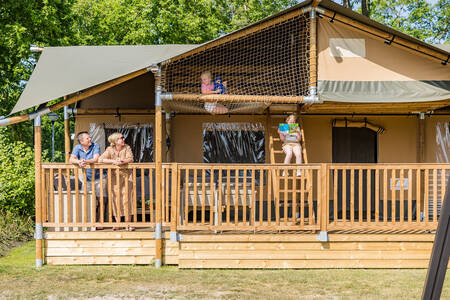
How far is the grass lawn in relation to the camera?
17.6 ft

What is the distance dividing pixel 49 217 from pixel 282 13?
4.41 metres

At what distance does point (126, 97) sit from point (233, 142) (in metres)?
2.32

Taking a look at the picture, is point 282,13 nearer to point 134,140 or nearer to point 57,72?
point 57,72

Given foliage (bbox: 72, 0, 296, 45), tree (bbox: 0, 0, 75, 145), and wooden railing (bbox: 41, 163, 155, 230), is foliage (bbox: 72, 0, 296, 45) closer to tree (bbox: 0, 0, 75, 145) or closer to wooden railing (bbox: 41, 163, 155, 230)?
tree (bbox: 0, 0, 75, 145)

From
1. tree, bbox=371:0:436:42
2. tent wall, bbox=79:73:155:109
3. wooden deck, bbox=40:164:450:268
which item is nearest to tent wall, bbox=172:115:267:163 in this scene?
tent wall, bbox=79:73:155:109

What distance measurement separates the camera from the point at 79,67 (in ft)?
25.3

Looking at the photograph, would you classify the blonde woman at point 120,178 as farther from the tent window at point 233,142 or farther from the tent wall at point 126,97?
the tent window at point 233,142

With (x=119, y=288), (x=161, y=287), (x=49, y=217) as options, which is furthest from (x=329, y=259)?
(x=49, y=217)

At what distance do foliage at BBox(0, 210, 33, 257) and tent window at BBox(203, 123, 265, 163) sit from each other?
3.74 m

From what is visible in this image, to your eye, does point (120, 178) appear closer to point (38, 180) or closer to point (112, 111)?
point (38, 180)

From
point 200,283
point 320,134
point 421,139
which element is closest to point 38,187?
point 200,283

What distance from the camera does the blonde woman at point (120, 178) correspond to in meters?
6.66

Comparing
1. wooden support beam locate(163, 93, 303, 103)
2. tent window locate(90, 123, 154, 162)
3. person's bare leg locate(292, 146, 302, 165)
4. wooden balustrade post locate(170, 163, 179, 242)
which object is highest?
wooden support beam locate(163, 93, 303, 103)

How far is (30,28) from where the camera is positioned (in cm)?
1603
